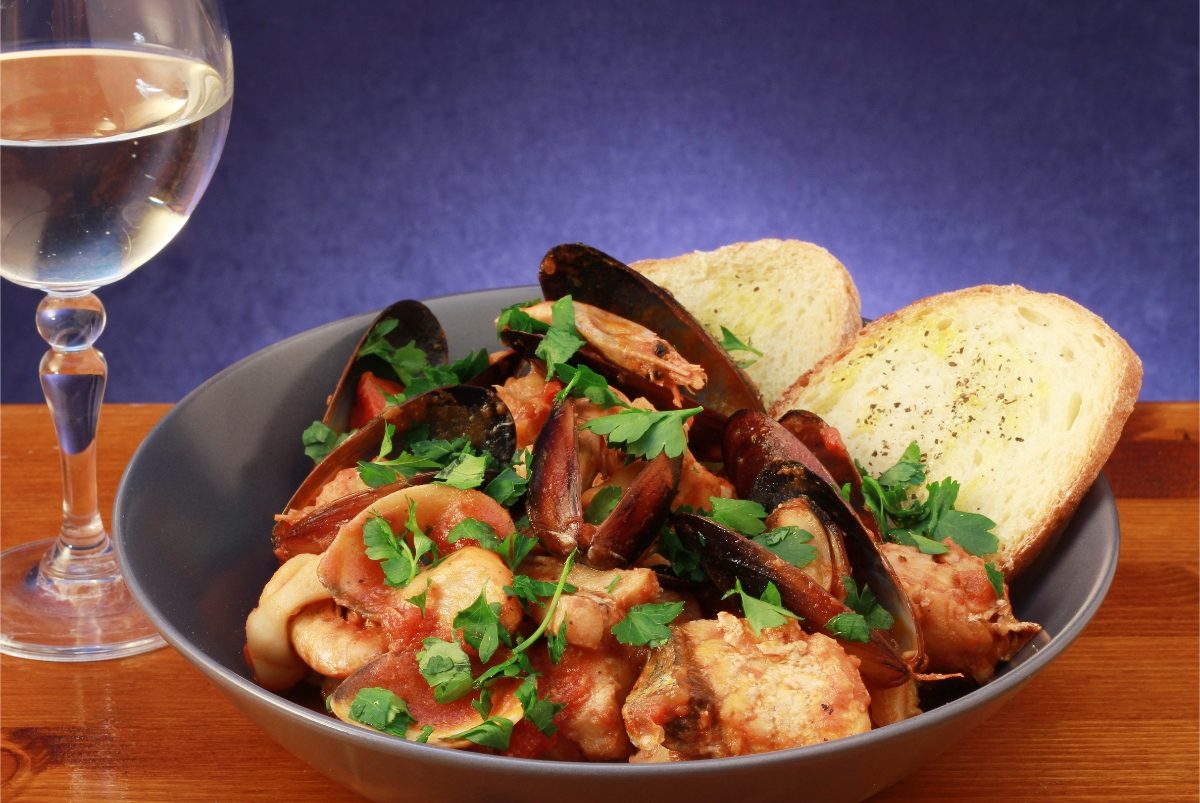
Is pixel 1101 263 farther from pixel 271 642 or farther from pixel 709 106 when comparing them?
pixel 271 642

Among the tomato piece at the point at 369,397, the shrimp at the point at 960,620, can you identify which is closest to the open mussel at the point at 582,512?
the shrimp at the point at 960,620

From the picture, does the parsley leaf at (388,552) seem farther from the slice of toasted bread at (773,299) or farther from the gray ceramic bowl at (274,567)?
the slice of toasted bread at (773,299)

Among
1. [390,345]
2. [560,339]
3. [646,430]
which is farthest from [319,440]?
[646,430]

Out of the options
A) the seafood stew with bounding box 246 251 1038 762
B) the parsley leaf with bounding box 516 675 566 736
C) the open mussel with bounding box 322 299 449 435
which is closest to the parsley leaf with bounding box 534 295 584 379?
the seafood stew with bounding box 246 251 1038 762

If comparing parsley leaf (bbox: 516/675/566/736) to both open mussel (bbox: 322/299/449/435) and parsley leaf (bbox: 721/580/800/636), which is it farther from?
open mussel (bbox: 322/299/449/435)

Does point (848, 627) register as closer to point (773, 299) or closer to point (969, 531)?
point (969, 531)

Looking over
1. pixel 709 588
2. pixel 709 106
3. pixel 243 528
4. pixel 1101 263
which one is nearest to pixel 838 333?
pixel 709 588

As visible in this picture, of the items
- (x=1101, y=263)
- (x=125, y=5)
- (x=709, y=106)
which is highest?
(x=125, y=5)
